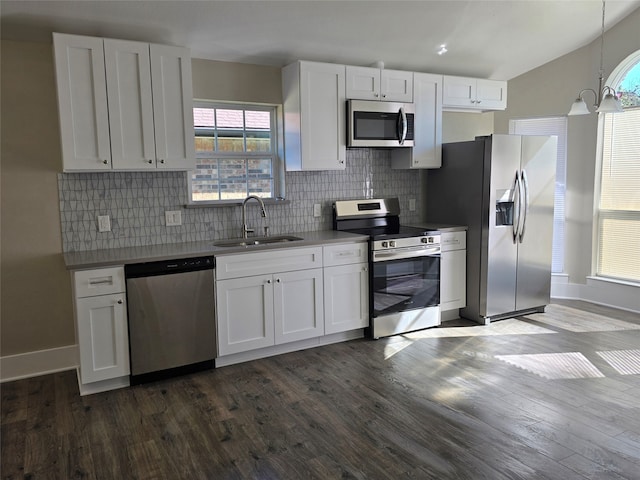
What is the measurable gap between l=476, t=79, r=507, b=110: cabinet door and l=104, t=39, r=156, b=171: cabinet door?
127 inches

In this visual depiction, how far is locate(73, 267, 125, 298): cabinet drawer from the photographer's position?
3131mm

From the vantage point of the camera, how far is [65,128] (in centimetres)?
323

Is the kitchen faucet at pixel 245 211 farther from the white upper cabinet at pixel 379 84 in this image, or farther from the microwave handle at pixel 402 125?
the microwave handle at pixel 402 125

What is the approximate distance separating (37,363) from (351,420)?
92.1 inches

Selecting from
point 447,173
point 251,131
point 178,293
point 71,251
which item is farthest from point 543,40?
point 71,251

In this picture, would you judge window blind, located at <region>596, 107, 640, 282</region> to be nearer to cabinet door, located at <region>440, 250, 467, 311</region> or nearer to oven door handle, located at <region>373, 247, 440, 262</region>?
cabinet door, located at <region>440, 250, 467, 311</region>

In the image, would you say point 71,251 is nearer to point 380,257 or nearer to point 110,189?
point 110,189

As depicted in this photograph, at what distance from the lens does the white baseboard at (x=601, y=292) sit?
499 centimetres

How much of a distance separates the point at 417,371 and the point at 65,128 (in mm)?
2857

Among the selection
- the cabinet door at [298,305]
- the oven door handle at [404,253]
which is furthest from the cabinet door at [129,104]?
the oven door handle at [404,253]

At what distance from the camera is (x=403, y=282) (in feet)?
14.2

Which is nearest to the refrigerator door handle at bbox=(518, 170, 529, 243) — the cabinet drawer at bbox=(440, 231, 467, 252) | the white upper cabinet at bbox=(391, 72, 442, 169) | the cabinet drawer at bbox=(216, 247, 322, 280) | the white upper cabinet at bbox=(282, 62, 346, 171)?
the cabinet drawer at bbox=(440, 231, 467, 252)

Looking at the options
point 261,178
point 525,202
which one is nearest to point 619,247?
point 525,202

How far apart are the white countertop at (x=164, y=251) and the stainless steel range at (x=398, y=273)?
10.9 inches
